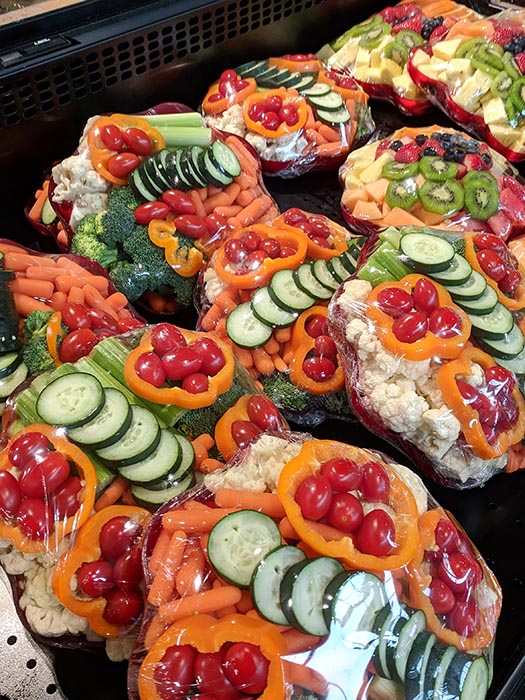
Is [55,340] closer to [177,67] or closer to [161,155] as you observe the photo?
[161,155]

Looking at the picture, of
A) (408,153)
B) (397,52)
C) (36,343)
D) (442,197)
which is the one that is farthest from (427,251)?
(397,52)

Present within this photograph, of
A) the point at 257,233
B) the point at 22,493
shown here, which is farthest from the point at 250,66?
→ the point at 22,493

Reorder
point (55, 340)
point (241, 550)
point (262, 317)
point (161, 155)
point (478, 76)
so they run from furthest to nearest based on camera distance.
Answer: point (478, 76) → point (161, 155) → point (262, 317) → point (55, 340) → point (241, 550)

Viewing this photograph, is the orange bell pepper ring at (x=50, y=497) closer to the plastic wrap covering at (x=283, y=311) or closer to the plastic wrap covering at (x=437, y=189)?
A: the plastic wrap covering at (x=283, y=311)

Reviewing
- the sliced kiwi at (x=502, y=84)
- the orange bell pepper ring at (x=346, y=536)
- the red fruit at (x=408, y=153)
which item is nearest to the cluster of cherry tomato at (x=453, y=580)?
the orange bell pepper ring at (x=346, y=536)

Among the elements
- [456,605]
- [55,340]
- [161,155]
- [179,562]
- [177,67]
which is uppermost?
[177,67]

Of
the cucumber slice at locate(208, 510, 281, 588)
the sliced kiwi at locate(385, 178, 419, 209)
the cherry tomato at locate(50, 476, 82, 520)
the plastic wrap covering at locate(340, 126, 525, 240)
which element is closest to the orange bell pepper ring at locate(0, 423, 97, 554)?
the cherry tomato at locate(50, 476, 82, 520)

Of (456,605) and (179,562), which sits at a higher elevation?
(179,562)
